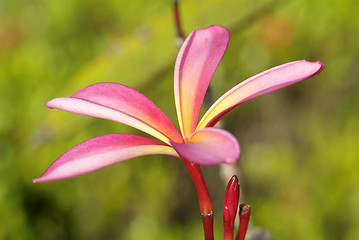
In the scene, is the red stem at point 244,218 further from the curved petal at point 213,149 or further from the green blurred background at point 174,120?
the green blurred background at point 174,120

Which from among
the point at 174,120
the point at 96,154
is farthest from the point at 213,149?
the point at 174,120

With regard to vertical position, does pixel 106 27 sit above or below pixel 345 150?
above

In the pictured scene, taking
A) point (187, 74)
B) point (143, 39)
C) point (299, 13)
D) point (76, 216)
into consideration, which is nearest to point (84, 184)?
point (76, 216)

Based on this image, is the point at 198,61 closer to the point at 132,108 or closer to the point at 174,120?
the point at 132,108

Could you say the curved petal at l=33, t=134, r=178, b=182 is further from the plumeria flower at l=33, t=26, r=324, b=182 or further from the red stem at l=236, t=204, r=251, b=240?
the red stem at l=236, t=204, r=251, b=240

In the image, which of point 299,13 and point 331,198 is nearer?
point 331,198

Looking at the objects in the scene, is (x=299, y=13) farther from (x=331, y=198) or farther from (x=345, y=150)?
(x=331, y=198)
